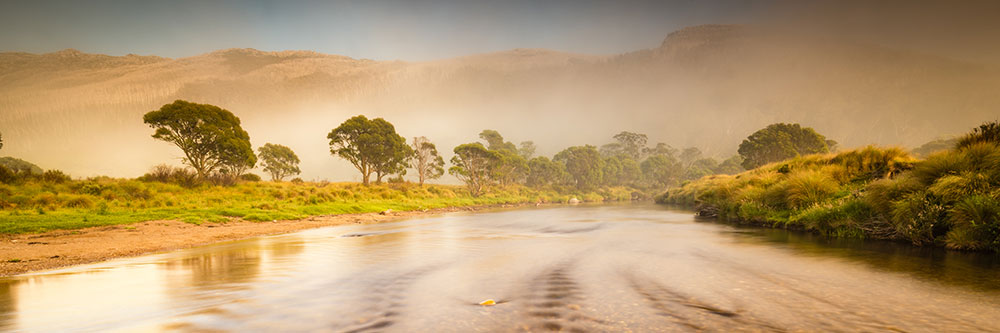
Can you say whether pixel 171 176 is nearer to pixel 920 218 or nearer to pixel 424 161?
pixel 424 161

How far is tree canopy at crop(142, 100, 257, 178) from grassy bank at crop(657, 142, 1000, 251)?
135 feet

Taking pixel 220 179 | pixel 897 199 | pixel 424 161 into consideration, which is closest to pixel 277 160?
pixel 424 161

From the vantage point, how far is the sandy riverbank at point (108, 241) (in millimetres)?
9735

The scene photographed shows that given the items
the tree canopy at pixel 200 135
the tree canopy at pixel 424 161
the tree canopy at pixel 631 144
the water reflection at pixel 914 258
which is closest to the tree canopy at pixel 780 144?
the tree canopy at pixel 424 161

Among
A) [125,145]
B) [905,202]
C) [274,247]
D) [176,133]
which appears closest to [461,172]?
[176,133]

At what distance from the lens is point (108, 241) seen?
12.8 meters

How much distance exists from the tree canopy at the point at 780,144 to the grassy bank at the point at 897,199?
49.6m

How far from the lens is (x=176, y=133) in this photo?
3322 cm

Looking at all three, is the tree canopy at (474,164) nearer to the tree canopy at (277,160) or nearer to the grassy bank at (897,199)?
the tree canopy at (277,160)

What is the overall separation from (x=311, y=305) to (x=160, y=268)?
6149 mm

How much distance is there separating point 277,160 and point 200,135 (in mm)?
34085

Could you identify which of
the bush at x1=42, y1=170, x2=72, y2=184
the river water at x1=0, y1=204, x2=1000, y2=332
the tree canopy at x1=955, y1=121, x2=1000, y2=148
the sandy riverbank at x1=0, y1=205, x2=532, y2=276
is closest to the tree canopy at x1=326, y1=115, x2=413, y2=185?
the bush at x1=42, y1=170, x2=72, y2=184

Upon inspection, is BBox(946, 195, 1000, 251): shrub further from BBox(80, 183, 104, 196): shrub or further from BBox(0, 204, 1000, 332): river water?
BBox(80, 183, 104, 196): shrub

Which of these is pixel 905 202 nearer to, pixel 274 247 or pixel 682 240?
pixel 682 240
